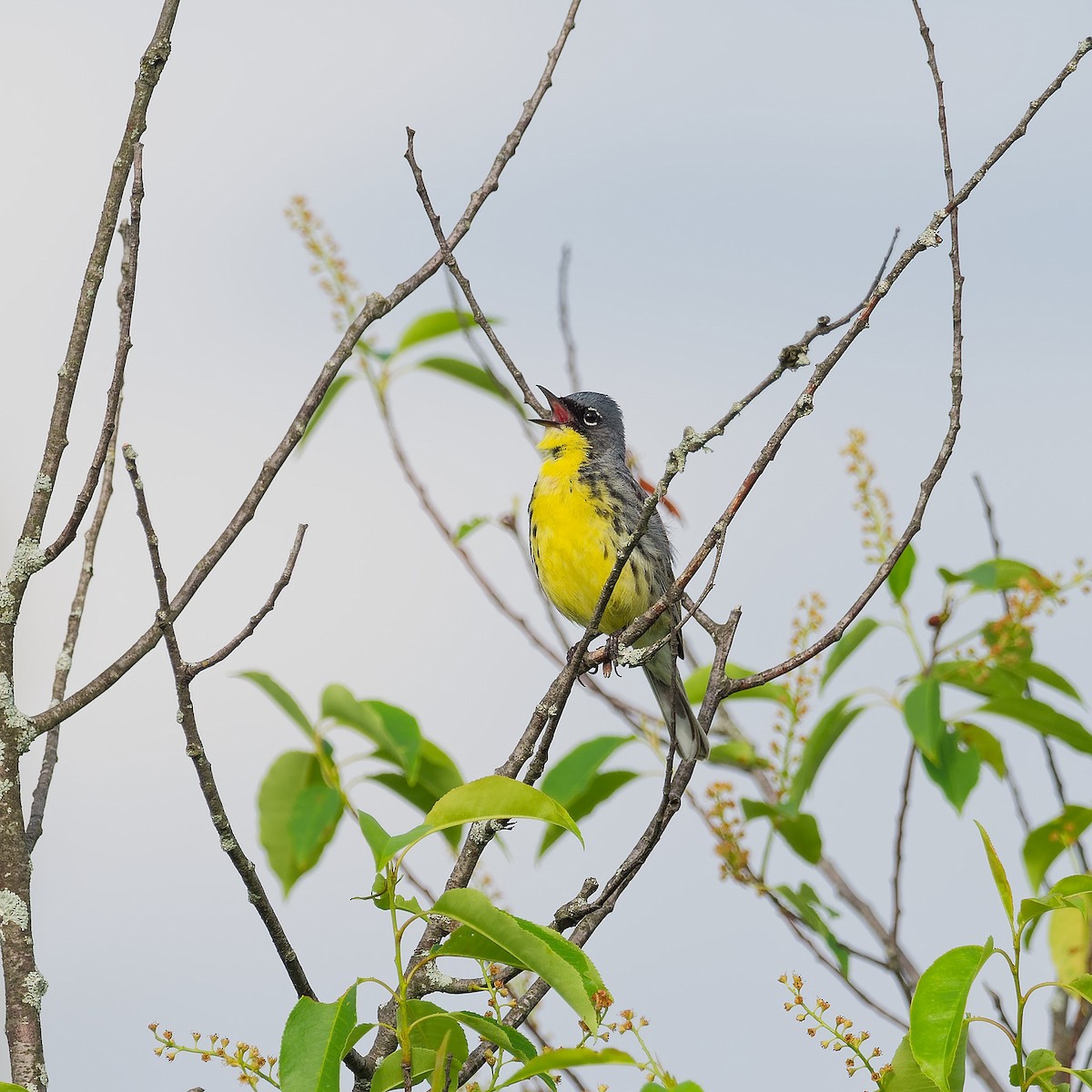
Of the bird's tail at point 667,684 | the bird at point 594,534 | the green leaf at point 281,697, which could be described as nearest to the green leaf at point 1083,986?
the green leaf at point 281,697

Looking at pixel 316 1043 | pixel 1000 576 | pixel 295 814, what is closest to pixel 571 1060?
pixel 316 1043

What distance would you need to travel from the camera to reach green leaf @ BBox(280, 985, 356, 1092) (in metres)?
2.38

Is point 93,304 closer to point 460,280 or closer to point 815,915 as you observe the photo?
point 460,280

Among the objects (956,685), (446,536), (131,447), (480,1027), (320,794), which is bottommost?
(480,1027)

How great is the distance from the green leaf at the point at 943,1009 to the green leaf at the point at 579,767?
9.53 ft

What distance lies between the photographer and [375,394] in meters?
6.59

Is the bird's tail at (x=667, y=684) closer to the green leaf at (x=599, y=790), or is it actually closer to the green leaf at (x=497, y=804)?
the green leaf at (x=599, y=790)

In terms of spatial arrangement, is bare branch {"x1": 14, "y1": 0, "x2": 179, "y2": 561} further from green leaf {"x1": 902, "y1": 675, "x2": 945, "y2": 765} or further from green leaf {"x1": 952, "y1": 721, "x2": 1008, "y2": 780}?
green leaf {"x1": 952, "y1": 721, "x2": 1008, "y2": 780}

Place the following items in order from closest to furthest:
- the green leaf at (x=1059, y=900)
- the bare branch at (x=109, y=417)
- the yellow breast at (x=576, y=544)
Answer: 1. the green leaf at (x=1059, y=900)
2. the bare branch at (x=109, y=417)
3. the yellow breast at (x=576, y=544)

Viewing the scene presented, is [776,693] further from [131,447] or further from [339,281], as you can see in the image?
[131,447]

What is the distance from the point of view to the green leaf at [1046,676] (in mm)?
5688

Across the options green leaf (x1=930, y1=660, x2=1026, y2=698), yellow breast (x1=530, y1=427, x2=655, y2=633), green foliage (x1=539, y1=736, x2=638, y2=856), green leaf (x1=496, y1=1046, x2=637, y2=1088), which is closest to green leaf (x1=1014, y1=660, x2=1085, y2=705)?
green leaf (x1=930, y1=660, x2=1026, y2=698)

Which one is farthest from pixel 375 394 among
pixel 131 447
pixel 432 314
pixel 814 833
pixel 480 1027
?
pixel 480 1027

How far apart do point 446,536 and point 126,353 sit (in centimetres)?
313
